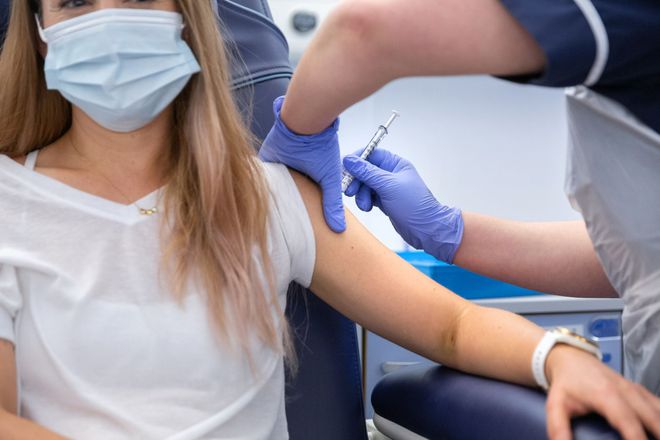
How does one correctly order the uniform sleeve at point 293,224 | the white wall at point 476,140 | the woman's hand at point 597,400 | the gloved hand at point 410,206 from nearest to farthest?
the woman's hand at point 597,400 → the uniform sleeve at point 293,224 → the gloved hand at point 410,206 → the white wall at point 476,140

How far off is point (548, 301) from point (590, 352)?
3.12 ft

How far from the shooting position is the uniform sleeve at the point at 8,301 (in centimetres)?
115

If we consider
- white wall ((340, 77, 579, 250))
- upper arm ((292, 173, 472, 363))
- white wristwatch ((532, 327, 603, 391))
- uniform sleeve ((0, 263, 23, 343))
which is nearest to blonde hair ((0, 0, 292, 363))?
upper arm ((292, 173, 472, 363))

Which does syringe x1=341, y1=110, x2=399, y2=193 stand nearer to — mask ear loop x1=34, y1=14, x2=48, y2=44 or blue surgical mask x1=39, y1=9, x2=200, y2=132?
blue surgical mask x1=39, y1=9, x2=200, y2=132

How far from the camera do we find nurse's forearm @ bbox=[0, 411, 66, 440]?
1078 mm

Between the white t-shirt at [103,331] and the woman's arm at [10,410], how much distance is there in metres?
0.03

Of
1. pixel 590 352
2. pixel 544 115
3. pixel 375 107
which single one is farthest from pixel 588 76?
pixel 544 115

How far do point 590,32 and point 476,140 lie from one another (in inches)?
83.9

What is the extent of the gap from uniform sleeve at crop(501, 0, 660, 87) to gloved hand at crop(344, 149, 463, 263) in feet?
2.11

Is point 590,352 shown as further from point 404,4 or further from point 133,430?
point 133,430

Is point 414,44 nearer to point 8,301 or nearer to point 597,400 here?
point 597,400

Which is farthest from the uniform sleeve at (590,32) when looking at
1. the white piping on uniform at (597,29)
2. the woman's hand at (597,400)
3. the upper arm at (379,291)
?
the upper arm at (379,291)

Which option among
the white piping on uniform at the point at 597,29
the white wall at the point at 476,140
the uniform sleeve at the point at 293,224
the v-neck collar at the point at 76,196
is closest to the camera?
the white piping on uniform at the point at 597,29

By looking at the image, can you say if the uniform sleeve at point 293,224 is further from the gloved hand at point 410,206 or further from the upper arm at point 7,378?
the upper arm at point 7,378
